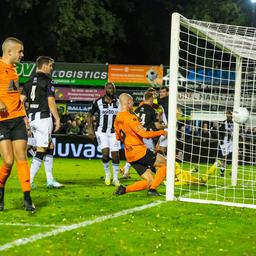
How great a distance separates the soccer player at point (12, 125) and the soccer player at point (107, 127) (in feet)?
15.4

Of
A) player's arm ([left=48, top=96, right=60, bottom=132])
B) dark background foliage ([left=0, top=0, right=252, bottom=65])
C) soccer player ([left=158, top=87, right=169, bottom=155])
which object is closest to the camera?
player's arm ([left=48, top=96, right=60, bottom=132])

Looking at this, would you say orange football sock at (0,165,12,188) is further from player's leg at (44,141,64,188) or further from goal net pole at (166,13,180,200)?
player's leg at (44,141,64,188)

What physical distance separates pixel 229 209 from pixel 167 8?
3580cm

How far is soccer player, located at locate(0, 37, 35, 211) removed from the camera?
9.27m

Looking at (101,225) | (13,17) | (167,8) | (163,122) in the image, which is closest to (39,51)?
(13,17)

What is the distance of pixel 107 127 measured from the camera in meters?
14.3

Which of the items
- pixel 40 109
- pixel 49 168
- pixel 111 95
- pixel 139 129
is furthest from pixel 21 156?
pixel 111 95

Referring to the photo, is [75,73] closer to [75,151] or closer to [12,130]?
[75,151]

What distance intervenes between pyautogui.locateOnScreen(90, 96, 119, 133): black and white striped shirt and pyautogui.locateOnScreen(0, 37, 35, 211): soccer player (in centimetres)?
489

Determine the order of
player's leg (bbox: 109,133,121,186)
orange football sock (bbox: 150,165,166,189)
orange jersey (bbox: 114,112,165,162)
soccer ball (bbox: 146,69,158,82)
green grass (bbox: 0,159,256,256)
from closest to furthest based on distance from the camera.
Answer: green grass (bbox: 0,159,256,256), orange jersey (bbox: 114,112,165,162), orange football sock (bbox: 150,165,166,189), player's leg (bbox: 109,133,121,186), soccer ball (bbox: 146,69,158,82)

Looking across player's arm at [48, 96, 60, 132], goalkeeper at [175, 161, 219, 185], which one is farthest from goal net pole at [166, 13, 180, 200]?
goalkeeper at [175, 161, 219, 185]

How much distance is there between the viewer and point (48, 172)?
1316cm

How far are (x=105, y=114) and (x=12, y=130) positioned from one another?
5.11 meters

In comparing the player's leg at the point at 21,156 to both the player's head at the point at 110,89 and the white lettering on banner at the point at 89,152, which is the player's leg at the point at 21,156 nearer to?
the player's head at the point at 110,89
